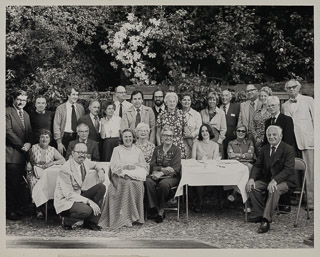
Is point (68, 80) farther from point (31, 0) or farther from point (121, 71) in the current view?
point (31, 0)

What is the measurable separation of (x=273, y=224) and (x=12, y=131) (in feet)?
11.6

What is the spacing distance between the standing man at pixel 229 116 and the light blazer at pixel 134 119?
3.58 ft

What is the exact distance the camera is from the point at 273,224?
5523mm

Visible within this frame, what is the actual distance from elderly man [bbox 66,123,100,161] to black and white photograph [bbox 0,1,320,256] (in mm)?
27

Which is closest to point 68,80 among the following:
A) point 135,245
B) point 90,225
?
point 90,225

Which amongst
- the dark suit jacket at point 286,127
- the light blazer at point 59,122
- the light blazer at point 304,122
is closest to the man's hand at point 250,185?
the dark suit jacket at point 286,127

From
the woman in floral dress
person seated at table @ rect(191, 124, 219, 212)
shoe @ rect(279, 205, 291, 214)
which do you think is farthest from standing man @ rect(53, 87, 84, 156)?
shoe @ rect(279, 205, 291, 214)

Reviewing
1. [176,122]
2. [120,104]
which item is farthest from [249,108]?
[120,104]

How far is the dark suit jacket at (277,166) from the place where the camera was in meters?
5.46

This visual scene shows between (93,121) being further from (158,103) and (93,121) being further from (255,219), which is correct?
(255,219)

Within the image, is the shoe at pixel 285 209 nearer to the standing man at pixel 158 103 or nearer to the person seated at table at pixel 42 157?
the standing man at pixel 158 103

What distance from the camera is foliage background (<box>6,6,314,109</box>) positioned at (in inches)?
286

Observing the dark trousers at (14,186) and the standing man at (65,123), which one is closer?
the dark trousers at (14,186)

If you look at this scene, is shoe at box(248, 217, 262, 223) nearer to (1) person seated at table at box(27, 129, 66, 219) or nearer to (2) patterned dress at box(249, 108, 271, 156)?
(2) patterned dress at box(249, 108, 271, 156)
